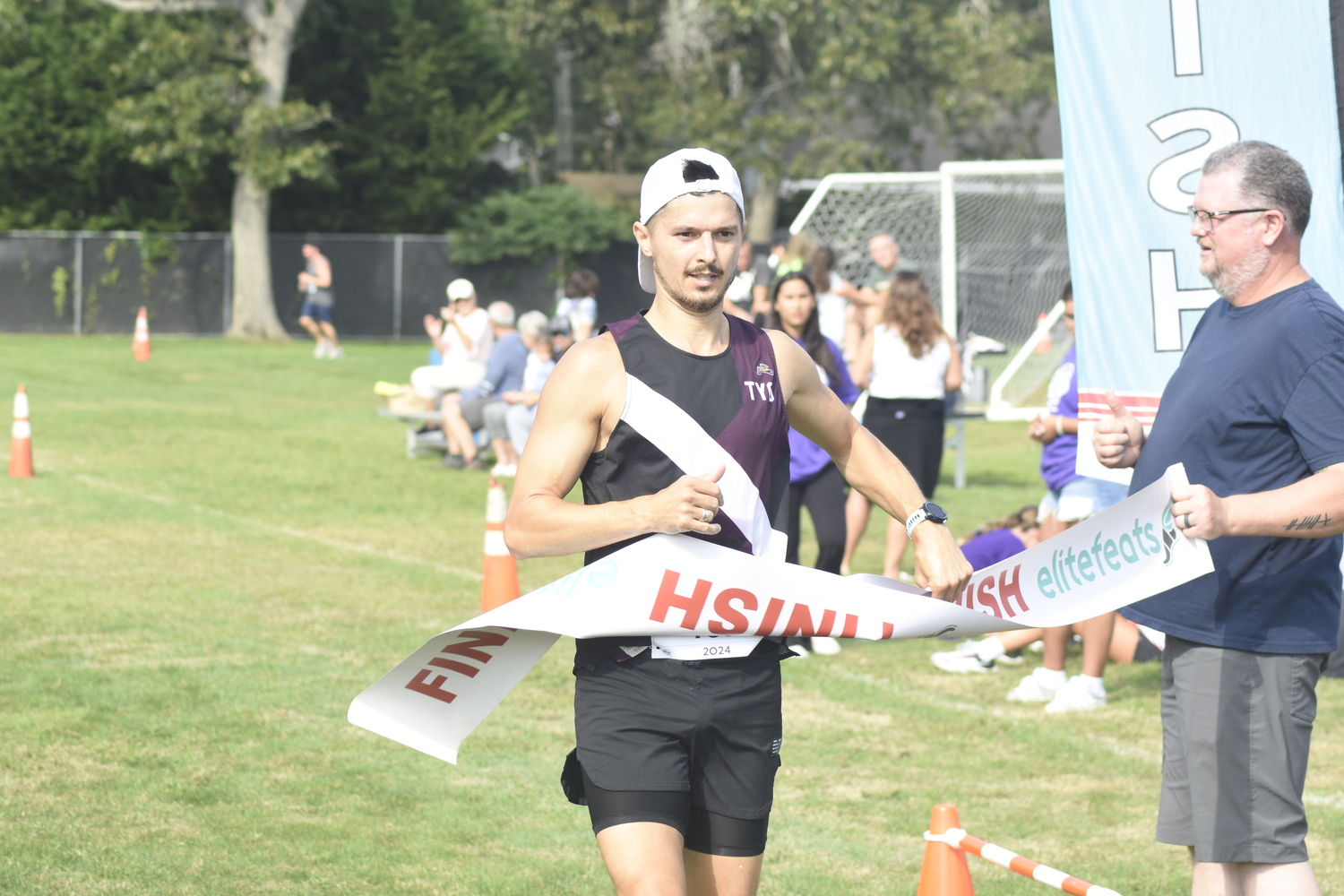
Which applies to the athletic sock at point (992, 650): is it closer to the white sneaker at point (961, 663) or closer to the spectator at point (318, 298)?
the white sneaker at point (961, 663)

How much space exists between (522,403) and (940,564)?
38.3 ft

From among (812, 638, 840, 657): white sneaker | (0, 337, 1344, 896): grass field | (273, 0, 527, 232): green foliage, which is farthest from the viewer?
(273, 0, 527, 232): green foliage

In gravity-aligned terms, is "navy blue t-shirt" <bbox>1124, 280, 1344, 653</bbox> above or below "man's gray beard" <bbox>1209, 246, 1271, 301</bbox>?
below

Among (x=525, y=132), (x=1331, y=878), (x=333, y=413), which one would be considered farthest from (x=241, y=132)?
(x=1331, y=878)

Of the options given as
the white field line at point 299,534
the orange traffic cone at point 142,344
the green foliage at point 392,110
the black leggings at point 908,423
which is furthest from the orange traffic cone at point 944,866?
the green foliage at point 392,110

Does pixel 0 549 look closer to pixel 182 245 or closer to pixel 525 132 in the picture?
pixel 182 245

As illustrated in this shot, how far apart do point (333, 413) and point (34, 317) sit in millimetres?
16846

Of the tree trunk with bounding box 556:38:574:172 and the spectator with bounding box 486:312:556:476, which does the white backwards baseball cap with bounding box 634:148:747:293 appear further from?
the tree trunk with bounding box 556:38:574:172

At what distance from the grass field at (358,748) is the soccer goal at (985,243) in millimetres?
11297

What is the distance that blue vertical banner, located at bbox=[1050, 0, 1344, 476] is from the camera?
5.48m

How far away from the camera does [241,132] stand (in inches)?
1328

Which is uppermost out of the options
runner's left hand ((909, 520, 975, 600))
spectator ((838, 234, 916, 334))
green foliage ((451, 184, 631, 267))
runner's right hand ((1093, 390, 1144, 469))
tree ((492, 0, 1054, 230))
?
Result: tree ((492, 0, 1054, 230))

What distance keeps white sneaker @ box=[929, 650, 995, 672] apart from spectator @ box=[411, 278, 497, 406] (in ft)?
30.0

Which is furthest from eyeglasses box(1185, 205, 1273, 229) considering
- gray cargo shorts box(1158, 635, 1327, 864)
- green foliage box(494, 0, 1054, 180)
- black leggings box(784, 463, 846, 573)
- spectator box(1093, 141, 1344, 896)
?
green foliage box(494, 0, 1054, 180)
